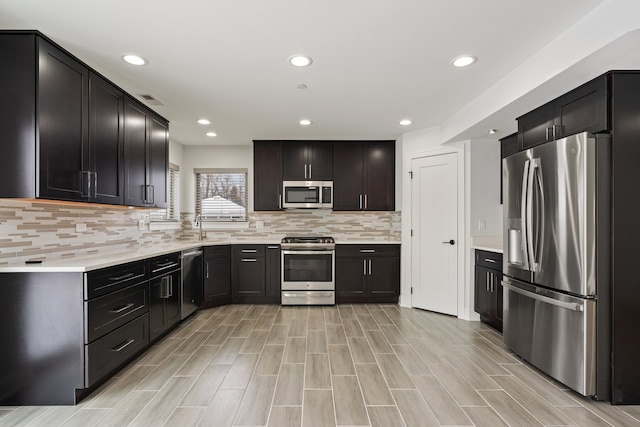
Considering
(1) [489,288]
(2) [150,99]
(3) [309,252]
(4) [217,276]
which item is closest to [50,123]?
(2) [150,99]

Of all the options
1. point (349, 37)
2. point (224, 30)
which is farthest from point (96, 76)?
point (349, 37)

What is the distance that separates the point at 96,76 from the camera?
2.61m

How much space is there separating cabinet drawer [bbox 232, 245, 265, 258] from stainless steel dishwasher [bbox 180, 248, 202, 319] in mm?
545

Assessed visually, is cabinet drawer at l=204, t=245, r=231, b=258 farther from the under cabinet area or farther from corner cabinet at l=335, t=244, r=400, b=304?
the under cabinet area

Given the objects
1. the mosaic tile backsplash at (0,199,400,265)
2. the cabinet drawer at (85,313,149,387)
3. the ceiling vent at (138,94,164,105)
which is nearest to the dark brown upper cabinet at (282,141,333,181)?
the mosaic tile backsplash at (0,199,400,265)

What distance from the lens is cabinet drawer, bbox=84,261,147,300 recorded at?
222 cm

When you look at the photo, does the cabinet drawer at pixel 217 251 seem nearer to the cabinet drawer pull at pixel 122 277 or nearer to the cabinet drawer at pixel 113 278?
the cabinet drawer at pixel 113 278

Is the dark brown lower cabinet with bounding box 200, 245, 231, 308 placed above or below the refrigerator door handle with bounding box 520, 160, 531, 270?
below

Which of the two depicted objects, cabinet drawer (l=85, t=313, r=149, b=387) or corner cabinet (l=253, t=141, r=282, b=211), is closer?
cabinet drawer (l=85, t=313, r=149, b=387)

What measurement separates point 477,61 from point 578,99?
77 cm

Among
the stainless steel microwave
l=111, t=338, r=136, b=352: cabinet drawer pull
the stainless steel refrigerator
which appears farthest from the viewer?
the stainless steel microwave

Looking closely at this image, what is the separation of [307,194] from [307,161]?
0.51 m

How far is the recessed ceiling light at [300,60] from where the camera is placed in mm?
2415

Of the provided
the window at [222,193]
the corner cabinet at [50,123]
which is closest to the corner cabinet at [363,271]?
the window at [222,193]
